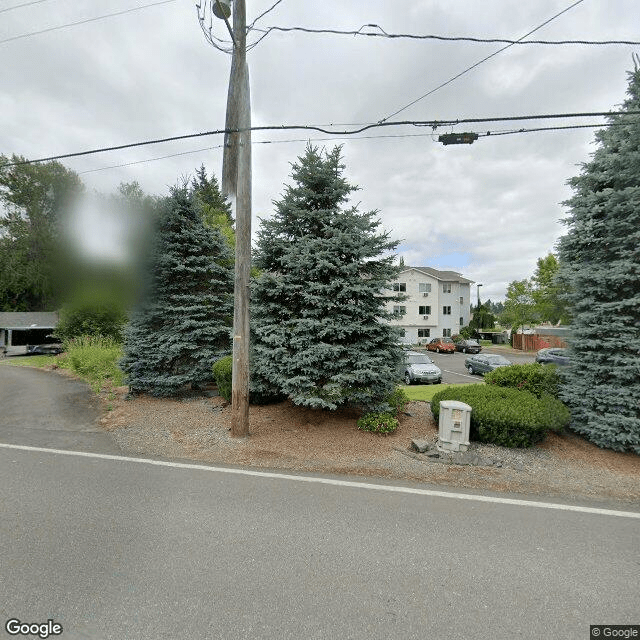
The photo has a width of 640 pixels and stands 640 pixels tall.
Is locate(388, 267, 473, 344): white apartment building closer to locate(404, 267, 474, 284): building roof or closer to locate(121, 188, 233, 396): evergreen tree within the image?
locate(404, 267, 474, 284): building roof

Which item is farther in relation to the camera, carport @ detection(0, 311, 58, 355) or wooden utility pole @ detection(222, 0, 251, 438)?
carport @ detection(0, 311, 58, 355)

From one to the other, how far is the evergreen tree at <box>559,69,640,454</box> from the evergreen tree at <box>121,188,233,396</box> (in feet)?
26.4

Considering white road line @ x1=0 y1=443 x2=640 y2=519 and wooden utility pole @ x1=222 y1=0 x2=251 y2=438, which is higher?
wooden utility pole @ x1=222 y1=0 x2=251 y2=438

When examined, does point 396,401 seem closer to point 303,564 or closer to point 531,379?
point 531,379

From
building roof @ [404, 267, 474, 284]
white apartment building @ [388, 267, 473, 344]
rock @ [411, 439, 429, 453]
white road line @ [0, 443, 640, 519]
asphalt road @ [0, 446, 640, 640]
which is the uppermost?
building roof @ [404, 267, 474, 284]

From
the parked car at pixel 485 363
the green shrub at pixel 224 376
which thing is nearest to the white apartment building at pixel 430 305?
the parked car at pixel 485 363

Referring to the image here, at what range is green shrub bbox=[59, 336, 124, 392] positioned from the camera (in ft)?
37.7

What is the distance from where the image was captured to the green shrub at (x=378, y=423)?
20.0ft

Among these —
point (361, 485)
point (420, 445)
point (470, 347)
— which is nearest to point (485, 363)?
point (420, 445)

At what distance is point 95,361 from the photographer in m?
12.9

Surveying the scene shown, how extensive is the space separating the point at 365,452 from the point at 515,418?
7.95ft

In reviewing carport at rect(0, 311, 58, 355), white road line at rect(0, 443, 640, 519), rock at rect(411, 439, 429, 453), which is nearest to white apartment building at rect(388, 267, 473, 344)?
carport at rect(0, 311, 58, 355)

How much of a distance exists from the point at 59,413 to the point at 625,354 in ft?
37.4

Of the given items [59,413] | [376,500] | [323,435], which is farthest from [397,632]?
[59,413]
